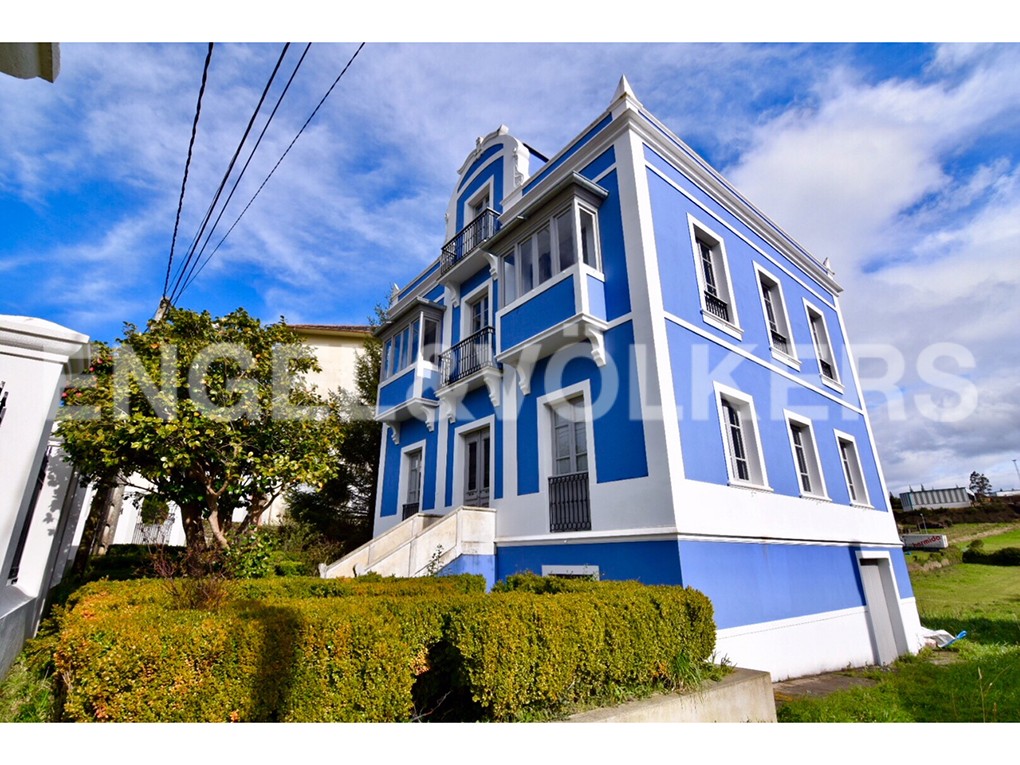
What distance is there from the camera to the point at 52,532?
21.4 ft

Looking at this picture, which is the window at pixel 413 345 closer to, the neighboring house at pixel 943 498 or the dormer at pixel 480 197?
the dormer at pixel 480 197

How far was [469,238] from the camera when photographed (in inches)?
531

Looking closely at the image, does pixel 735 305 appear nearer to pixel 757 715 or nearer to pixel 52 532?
pixel 757 715

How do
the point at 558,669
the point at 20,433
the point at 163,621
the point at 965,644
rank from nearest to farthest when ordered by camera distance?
the point at 163,621 → the point at 558,669 → the point at 20,433 → the point at 965,644

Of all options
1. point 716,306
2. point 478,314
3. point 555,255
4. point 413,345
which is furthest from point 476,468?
point 716,306

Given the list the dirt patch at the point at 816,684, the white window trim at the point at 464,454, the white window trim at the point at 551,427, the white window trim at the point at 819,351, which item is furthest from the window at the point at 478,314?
the dirt patch at the point at 816,684

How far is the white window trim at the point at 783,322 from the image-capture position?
11078mm

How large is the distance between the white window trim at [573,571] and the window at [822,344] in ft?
29.7

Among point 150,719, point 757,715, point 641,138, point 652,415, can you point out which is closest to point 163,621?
point 150,719

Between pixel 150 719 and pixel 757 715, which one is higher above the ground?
pixel 150 719

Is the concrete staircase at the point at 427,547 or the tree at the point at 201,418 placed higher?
the tree at the point at 201,418

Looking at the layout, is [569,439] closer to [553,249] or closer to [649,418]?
[649,418]

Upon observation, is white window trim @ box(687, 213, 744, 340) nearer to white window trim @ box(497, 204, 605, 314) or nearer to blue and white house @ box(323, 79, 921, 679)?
blue and white house @ box(323, 79, 921, 679)

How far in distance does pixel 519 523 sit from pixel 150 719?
6894 mm
